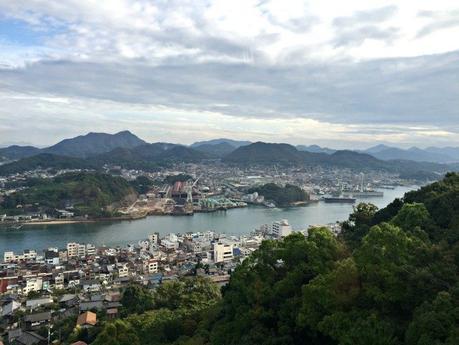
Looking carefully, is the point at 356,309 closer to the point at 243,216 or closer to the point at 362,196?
the point at 243,216

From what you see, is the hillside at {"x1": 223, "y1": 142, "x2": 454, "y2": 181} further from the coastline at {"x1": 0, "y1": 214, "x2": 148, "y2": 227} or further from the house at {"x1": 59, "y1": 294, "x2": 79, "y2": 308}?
the house at {"x1": 59, "y1": 294, "x2": 79, "y2": 308}

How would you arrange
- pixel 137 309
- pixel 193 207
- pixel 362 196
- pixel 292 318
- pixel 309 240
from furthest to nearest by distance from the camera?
1. pixel 362 196
2. pixel 193 207
3. pixel 137 309
4. pixel 309 240
5. pixel 292 318

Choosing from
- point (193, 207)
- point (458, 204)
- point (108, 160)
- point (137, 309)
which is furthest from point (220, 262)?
point (108, 160)

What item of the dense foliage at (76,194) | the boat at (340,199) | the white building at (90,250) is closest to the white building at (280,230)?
the white building at (90,250)

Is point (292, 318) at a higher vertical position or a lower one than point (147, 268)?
higher

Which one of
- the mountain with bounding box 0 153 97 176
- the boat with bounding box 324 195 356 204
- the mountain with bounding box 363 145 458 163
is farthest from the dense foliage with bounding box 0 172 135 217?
the mountain with bounding box 363 145 458 163

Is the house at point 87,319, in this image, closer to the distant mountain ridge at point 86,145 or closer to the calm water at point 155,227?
the calm water at point 155,227

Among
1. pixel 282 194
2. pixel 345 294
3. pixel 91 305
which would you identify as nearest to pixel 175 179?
pixel 282 194
